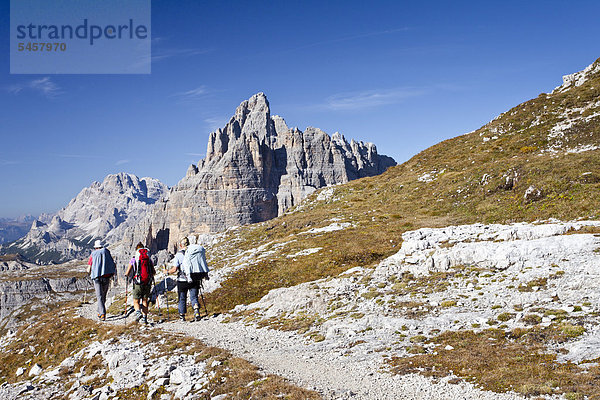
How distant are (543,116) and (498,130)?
7.50 meters

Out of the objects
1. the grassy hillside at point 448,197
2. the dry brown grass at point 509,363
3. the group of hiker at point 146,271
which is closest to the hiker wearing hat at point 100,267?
the group of hiker at point 146,271

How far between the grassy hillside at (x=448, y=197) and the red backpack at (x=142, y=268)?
715cm

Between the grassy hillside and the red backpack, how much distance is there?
715 cm

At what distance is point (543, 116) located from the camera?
60.3 m

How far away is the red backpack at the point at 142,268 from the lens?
2042cm

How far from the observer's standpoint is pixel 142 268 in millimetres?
20531

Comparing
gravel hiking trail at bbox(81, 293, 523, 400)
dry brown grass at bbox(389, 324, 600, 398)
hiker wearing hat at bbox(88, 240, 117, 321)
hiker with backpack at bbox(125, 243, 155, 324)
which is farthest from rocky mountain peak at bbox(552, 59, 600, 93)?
hiker wearing hat at bbox(88, 240, 117, 321)

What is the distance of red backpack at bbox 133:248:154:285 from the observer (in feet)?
67.0

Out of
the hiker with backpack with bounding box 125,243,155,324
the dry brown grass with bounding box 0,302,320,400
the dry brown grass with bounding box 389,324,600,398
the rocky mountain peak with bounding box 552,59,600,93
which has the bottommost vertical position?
the dry brown grass with bounding box 0,302,320,400

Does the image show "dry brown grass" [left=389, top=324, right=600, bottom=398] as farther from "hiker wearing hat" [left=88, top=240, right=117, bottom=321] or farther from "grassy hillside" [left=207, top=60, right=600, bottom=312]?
"hiker wearing hat" [left=88, top=240, right=117, bottom=321]

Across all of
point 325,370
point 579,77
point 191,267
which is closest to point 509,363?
point 325,370

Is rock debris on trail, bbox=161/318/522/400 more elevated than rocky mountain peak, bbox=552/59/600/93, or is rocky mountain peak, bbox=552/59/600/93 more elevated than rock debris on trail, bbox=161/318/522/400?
rocky mountain peak, bbox=552/59/600/93

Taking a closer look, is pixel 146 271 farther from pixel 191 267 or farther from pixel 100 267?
pixel 100 267

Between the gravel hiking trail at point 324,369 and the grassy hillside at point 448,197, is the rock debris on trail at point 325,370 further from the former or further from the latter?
the grassy hillside at point 448,197
